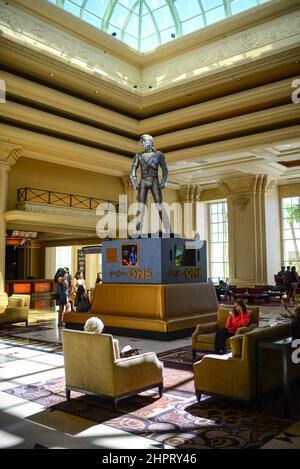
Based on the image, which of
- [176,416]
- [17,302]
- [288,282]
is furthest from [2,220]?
[176,416]

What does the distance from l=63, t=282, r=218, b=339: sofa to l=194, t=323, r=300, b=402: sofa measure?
12.3ft

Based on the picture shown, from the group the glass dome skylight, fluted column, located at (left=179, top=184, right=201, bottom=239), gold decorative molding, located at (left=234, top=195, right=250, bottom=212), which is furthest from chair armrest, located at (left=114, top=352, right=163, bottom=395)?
fluted column, located at (left=179, top=184, right=201, bottom=239)

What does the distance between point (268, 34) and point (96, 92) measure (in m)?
5.52

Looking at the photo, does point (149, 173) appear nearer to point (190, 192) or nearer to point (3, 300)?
point (3, 300)

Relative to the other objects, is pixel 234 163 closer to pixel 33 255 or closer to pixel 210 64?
pixel 210 64

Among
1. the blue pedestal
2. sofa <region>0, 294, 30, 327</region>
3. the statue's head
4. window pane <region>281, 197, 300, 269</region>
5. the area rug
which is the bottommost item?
the area rug

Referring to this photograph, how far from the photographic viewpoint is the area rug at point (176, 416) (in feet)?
11.3

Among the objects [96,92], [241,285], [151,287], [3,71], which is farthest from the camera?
[241,285]

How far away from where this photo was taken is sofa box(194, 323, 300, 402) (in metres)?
4.13

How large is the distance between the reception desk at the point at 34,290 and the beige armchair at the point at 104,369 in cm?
1221

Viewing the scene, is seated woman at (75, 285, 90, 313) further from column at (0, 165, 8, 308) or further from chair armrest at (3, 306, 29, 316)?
column at (0, 165, 8, 308)

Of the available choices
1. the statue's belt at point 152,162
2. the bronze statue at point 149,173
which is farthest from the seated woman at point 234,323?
the statue's belt at point 152,162
